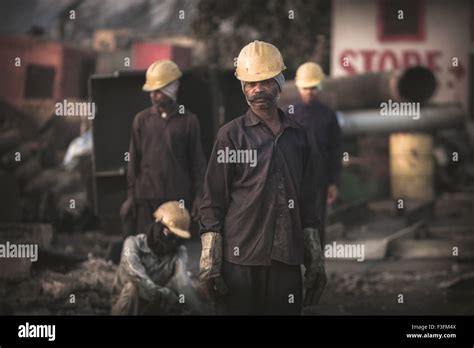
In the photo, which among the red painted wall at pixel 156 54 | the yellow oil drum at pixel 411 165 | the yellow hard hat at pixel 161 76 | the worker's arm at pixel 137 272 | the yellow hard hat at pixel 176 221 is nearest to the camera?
the worker's arm at pixel 137 272

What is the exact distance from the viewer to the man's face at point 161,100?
368 inches

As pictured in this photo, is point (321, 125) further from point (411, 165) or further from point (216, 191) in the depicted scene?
point (411, 165)

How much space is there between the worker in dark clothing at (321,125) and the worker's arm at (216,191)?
11.7 ft

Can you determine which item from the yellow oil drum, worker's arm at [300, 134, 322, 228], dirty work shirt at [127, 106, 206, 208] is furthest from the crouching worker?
the yellow oil drum

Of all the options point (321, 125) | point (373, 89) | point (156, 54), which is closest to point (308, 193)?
point (321, 125)

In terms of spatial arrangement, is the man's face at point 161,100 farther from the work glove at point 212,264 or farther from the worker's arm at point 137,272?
the work glove at point 212,264

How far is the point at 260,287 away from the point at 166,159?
9.54 feet

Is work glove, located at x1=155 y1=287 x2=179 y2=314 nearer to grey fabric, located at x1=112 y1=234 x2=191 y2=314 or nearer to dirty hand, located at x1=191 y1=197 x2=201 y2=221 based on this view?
grey fabric, located at x1=112 y1=234 x2=191 y2=314

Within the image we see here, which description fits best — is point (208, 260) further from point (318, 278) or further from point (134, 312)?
point (134, 312)

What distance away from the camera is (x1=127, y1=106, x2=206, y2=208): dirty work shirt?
30.2ft

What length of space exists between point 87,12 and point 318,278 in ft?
55.5

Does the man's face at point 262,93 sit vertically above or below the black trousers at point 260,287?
above

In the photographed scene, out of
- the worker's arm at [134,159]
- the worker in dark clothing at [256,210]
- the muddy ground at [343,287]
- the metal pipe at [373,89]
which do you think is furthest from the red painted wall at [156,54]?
the worker in dark clothing at [256,210]
